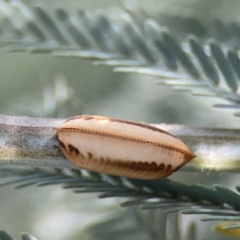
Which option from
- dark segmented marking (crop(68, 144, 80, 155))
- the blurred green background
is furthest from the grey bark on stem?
the blurred green background

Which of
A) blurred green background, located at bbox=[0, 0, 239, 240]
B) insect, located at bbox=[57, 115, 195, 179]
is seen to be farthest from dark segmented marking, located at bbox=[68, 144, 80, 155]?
blurred green background, located at bbox=[0, 0, 239, 240]

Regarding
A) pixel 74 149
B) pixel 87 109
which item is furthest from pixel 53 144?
pixel 87 109

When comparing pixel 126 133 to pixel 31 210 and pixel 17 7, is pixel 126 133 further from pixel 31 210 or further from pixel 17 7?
pixel 31 210

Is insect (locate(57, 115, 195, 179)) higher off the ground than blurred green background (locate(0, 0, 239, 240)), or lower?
lower

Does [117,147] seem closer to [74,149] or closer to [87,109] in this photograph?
[74,149]

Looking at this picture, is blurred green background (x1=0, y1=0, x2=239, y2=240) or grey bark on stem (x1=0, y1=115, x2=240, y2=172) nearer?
grey bark on stem (x1=0, y1=115, x2=240, y2=172)

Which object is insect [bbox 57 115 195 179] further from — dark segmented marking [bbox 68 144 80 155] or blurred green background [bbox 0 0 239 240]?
blurred green background [bbox 0 0 239 240]
